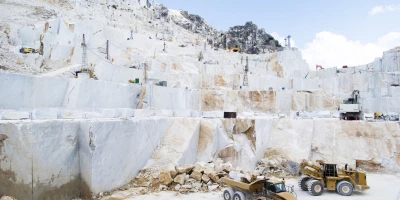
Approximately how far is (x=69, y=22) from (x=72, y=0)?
22296 millimetres

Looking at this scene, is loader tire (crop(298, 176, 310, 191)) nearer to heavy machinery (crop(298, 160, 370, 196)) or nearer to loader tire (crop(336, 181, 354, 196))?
heavy machinery (crop(298, 160, 370, 196))

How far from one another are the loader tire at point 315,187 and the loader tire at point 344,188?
27.1 inches

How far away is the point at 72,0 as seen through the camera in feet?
182

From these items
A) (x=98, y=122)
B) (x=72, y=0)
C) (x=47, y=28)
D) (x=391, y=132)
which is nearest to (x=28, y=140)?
(x=98, y=122)

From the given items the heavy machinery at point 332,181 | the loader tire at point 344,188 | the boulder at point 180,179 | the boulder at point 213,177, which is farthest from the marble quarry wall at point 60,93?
the loader tire at point 344,188

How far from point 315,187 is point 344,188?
1.21 m

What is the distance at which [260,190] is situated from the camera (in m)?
8.73

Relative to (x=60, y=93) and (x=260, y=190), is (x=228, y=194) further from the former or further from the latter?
(x=60, y=93)

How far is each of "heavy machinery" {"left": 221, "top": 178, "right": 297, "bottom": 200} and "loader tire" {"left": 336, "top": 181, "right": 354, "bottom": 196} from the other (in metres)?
Answer: 3.24

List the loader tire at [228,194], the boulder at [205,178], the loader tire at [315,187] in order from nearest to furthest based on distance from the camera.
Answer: the loader tire at [228,194]
the loader tire at [315,187]
the boulder at [205,178]

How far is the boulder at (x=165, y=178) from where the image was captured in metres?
10.6

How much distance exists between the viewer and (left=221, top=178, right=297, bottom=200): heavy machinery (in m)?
8.27

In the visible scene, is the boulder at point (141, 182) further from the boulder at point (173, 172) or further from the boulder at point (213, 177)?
the boulder at point (213, 177)

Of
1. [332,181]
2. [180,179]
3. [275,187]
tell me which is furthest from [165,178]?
[332,181]
